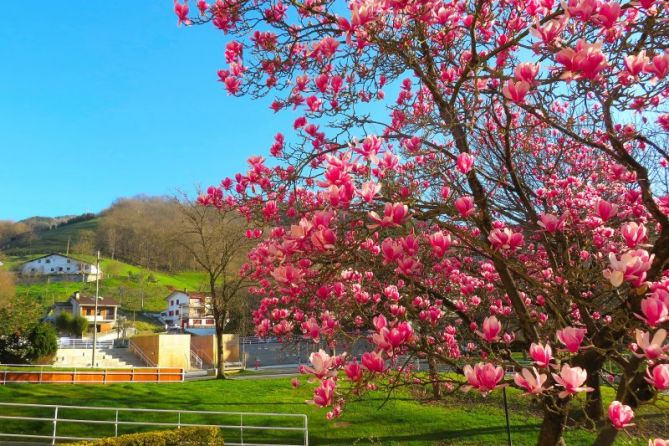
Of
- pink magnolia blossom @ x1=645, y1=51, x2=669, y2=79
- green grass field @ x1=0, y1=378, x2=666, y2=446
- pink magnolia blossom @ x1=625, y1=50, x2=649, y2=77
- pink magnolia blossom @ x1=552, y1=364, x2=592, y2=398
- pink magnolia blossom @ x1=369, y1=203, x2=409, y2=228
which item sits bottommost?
green grass field @ x1=0, y1=378, x2=666, y2=446

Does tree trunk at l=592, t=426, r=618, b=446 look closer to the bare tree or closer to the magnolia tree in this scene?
the magnolia tree

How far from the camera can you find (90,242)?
9775 centimetres

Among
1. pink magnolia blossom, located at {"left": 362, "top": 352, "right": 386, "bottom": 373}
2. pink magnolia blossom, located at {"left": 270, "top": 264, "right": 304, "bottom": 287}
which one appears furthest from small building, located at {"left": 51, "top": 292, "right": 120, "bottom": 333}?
pink magnolia blossom, located at {"left": 362, "top": 352, "right": 386, "bottom": 373}

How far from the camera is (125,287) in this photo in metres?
69.4

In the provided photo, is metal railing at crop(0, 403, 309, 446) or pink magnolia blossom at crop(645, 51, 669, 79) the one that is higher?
pink magnolia blossom at crop(645, 51, 669, 79)

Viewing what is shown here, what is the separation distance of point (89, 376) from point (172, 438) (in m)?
14.5

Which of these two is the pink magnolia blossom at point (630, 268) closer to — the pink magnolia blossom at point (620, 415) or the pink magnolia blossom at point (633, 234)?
the pink magnolia blossom at point (633, 234)

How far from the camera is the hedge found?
8039mm

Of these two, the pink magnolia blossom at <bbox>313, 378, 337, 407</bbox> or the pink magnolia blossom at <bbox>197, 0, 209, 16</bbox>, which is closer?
the pink magnolia blossom at <bbox>313, 378, 337, 407</bbox>

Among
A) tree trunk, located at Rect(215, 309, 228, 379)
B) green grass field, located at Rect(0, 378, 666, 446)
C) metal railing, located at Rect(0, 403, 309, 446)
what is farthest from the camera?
tree trunk, located at Rect(215, 309, 228, 379)

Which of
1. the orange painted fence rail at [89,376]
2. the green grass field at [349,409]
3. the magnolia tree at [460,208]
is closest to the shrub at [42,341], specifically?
the orange painted fence rail at [89,376]

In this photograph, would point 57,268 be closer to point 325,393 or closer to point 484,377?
point 325,393

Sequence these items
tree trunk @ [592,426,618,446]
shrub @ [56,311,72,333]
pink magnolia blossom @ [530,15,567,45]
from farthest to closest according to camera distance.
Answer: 1. shrub @ [56,311,72,333]
2. tree trunk @ [592,426,618,446]
3. pink magnolia blossom @ [530,15,567,45]

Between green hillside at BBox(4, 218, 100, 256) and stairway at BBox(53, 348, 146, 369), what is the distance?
74.2 metres
